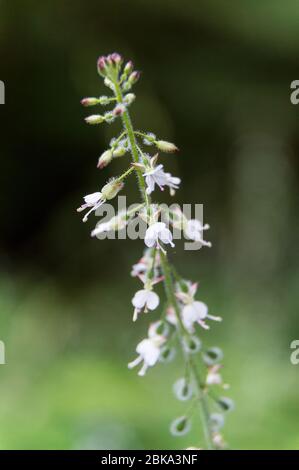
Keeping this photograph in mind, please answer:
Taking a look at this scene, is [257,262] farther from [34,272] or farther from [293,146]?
[34,272]

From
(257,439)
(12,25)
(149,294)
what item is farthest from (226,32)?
(149,294)

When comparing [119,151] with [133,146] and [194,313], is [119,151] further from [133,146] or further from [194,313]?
[194,313]

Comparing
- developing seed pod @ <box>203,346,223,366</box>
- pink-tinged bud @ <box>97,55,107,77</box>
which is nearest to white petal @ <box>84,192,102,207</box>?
pink-tinged bud @ <box>97,55,107,77</box>

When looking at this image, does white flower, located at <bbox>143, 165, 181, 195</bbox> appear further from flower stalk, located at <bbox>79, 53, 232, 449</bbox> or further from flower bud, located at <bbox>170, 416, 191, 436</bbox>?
flower bud, located at <bbox>170, 416, 191, 436</bbox>

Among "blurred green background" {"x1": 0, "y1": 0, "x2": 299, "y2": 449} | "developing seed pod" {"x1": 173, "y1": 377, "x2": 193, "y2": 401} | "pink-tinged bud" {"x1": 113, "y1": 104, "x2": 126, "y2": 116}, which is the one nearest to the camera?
"pink-tinged bud" {"x1": 113, "y1": 104, "x2": 126, "y2": 116}

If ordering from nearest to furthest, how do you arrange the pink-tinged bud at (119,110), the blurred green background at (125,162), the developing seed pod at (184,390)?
the pink-tinged bud at (119,110), the developing seed pod at (184,390), the blurred green background at (125,162)

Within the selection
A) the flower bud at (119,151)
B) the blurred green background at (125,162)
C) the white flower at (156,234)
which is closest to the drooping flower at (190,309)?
the white flower at (156,234)

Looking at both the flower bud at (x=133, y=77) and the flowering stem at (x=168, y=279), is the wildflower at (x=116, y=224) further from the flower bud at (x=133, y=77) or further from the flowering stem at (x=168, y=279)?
the flower bud at (x=133, y=77)

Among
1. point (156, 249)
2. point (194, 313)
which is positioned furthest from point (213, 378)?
point (156, 249)
